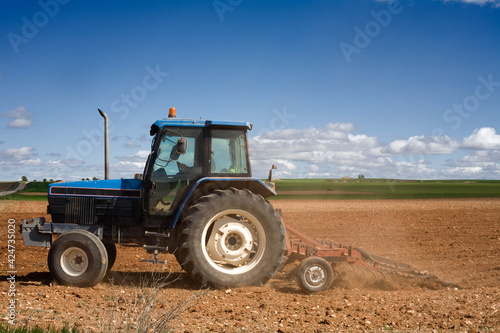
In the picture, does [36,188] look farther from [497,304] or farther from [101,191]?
[497,304]

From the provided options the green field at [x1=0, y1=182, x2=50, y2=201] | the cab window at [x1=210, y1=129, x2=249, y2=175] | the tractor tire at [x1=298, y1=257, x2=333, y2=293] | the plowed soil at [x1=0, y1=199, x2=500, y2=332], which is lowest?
the plowed soil at [x1=0, y1=199, x2=500, y2=332]

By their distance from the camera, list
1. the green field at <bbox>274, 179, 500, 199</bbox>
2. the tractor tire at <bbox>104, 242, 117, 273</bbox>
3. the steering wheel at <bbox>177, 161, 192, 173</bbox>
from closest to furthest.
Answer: the steering wheel at <bbox>177, 161, 192, 173</bbox>, the tractor tire at <bbox>104, 242, 117, 273</bbox>, the green field at <bbox>274, 179, 500, 199</bbox>

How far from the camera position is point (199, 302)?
227 inches

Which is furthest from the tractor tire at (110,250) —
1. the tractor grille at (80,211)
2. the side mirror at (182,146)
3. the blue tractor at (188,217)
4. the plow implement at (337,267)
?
the plow implement at (337,267)

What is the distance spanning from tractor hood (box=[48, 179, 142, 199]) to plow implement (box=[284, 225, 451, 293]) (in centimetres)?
262

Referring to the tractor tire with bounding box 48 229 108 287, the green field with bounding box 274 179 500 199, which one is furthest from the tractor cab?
the green field with bounding box 274 179 500 199

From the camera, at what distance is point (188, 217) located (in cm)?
624

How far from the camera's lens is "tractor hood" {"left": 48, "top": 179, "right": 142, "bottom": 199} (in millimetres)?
6961

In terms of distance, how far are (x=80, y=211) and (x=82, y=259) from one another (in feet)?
2.82

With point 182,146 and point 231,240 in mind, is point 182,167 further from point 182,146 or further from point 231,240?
point 231,240

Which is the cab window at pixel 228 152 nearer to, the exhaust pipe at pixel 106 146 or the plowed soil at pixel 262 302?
the plowed soil at pixel 262 302

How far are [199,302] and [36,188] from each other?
35918mm

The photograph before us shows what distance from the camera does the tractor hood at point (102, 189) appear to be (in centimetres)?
696

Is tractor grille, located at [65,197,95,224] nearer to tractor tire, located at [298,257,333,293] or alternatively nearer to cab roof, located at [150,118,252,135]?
cab roof, located at [150,118,252,135]
